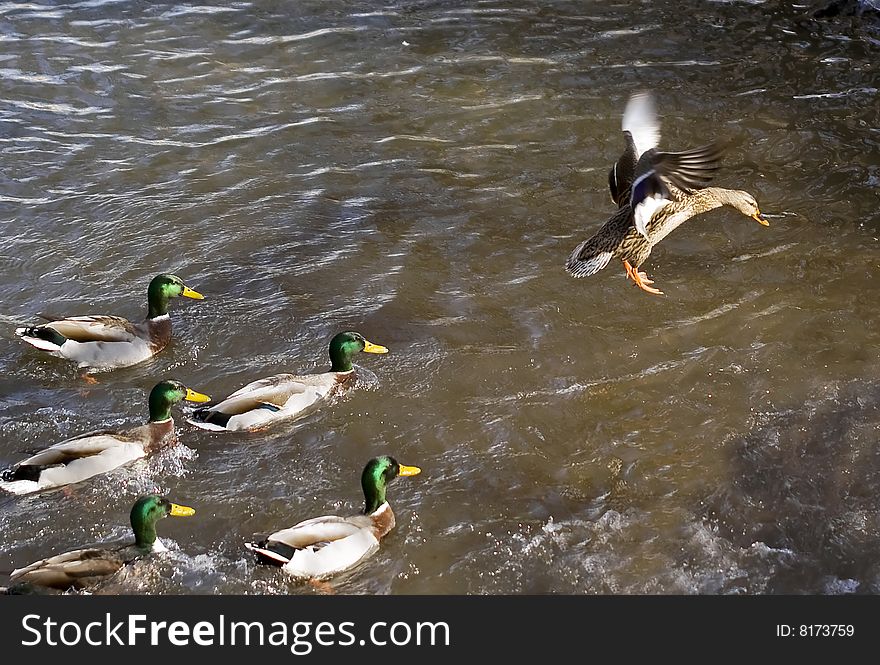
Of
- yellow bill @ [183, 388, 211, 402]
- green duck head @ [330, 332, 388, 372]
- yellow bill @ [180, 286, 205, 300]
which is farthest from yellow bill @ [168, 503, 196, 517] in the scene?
yellow bill @ [180, 286, 205, 300]

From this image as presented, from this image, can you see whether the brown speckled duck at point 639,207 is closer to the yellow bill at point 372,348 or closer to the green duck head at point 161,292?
the yellow bill at point 372,348

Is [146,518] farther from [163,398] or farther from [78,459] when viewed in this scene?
[163,398]

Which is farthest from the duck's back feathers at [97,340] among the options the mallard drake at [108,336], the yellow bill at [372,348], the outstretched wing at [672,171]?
the outstretched wing at [672,171]

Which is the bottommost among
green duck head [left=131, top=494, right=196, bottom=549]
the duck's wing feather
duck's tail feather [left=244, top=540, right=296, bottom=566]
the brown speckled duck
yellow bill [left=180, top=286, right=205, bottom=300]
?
duck's tail feather [left=244, top=540, right=296, bottom=566]

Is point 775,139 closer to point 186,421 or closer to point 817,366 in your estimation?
point 817,366

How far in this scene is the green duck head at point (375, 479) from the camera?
528cm

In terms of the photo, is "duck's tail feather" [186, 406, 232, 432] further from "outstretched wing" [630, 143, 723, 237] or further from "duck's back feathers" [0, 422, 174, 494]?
"outstretched wing" [630, 143, 723, 237]

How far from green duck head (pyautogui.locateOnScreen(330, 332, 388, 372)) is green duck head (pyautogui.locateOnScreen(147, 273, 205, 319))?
114 cm

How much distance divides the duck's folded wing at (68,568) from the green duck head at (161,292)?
2104 millimetres

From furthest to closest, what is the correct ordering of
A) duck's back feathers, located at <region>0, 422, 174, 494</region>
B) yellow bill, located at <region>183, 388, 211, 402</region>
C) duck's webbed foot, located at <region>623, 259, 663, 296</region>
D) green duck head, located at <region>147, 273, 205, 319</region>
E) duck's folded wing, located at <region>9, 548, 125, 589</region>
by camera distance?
duck's webbed foot, located at <region>623, 259, 663, 296</region>
green duck head, located at <region>147, 273, 205, 319</region>
yellow bill, located at <region>183, 388, 211, 402</region>
duck's back feathers, located at <region>0, 422, 174, 494</region>
duck's folded wing, located at <region>9, 548, 125, 589</region>

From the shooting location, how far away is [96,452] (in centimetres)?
559

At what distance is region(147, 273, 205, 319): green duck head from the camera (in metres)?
6.74

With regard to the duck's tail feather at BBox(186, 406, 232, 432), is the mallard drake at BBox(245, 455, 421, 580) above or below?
below

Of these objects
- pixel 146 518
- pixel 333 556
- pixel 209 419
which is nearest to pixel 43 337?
pixel 209 419
